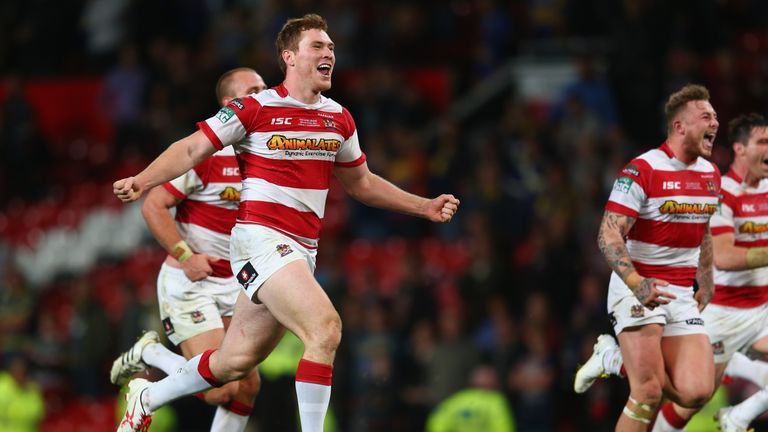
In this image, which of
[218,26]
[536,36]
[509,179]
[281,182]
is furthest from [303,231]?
[218,26]

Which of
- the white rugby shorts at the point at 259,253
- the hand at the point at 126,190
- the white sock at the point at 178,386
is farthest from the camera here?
the white sock at the point at 178,386

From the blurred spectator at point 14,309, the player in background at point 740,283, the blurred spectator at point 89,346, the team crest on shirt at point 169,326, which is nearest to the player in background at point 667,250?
the player in background at point 740,283

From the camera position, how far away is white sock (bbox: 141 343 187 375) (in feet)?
29.1

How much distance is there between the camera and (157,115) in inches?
744

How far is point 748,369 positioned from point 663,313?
162 cm

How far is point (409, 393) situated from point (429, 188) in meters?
2.94

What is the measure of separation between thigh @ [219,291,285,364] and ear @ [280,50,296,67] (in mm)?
1535

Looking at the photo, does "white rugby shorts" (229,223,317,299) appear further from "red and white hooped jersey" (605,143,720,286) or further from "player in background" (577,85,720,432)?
"red and white hooped jersey" (605,143,720,286)

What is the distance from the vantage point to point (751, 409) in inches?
373

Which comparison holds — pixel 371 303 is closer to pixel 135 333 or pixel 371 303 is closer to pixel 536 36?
pixel 135 333

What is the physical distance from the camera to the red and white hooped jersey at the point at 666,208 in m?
8.77

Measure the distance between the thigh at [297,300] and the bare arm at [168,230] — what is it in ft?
4.54

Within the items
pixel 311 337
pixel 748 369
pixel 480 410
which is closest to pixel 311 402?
pixel 311 337

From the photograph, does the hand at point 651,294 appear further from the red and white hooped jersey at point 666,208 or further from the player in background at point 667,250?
the red and white hooped jersey at point 666,208
